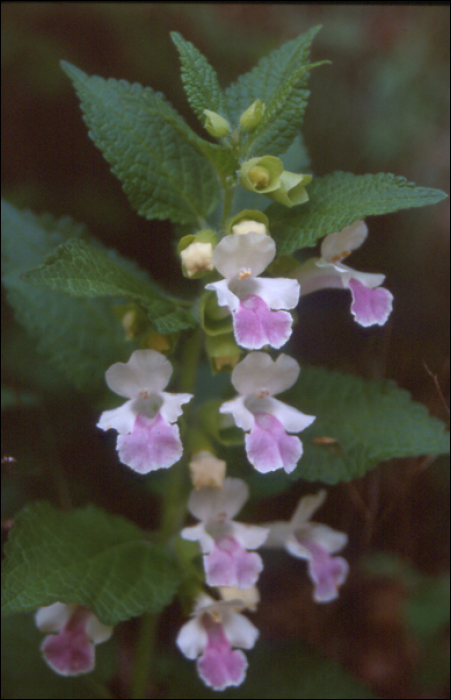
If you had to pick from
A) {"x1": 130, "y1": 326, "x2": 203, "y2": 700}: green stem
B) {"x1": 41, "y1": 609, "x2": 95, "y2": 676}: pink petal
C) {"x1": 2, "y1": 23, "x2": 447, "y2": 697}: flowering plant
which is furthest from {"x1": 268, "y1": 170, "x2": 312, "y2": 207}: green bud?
{"x1": 41, "y1": 609, "x2": 95, "y2": 676}: pink petal

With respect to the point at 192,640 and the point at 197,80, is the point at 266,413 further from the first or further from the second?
the point at 197,80

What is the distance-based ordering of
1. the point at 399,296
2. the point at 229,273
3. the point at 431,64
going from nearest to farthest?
the point at 229,273, the point at 399,296, the point at 431,64

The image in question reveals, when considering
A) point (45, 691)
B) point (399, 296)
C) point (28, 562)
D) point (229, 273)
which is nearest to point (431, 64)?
point (399, 296)

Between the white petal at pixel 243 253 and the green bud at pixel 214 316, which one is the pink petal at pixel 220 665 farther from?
the white petal at pixel 243 253

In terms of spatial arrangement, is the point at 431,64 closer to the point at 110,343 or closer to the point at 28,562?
the point at 110,343

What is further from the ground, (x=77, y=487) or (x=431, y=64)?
(x=431, y=64)

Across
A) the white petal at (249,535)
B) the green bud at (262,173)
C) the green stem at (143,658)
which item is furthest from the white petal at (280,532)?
the green bud at (262,173)
